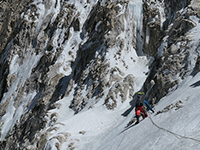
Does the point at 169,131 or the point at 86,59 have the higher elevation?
the point at 86,59

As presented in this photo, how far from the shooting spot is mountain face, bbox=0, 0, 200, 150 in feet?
56.1

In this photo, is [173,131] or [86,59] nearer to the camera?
[173,131]

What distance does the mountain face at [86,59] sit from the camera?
17094 mm

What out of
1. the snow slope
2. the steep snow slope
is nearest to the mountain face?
the snow slope

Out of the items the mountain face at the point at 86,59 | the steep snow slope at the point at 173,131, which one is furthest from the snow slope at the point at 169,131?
the mountain face at the point at 86,59

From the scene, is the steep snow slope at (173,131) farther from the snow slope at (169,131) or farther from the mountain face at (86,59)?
the mountain face at (86,59)

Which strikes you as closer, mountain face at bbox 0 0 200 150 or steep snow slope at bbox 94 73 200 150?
steep snow slope at bbox 94 73 200 150

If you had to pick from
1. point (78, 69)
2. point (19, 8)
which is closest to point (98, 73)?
point (78, 69)

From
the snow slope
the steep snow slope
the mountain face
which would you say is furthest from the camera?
the mountain face

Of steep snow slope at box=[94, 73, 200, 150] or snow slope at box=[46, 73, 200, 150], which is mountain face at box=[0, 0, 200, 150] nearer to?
snow slope at box=[46, 73, 200, 150]

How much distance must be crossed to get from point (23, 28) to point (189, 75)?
3736 centimetres

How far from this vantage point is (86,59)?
30.1 metres

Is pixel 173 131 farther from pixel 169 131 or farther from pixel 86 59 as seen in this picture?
pixel 86 59

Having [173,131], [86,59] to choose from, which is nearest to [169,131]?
[173,131]
